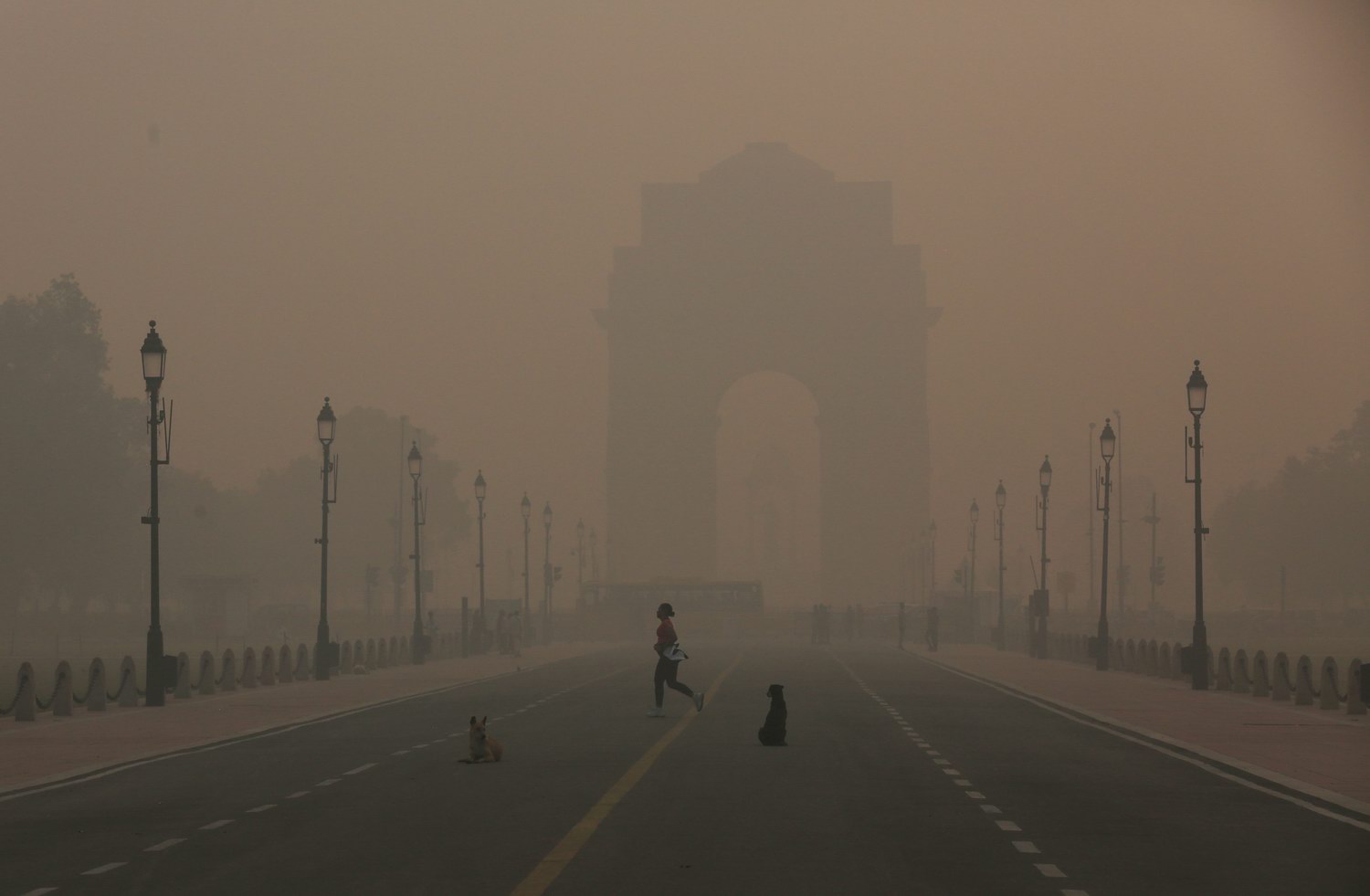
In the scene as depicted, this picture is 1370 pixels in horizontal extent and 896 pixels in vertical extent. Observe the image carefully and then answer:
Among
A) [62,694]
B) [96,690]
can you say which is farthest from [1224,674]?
[62,694]

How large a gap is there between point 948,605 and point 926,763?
89791 millimetres

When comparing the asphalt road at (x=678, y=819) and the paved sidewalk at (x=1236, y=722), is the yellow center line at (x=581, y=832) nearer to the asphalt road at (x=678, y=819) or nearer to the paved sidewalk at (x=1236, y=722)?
the asphalt road at (x=678, y=819)

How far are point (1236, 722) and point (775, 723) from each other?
30.6ft

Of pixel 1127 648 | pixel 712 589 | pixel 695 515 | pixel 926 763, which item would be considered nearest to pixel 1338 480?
pixel 712 589

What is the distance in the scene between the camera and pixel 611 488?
154625 mm

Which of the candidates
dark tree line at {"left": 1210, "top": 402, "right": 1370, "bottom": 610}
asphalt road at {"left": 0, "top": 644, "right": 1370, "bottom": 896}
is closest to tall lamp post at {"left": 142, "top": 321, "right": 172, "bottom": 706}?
asphalt road at {"left": 0, "top": 644, "right": 1370, "bottom": 896}

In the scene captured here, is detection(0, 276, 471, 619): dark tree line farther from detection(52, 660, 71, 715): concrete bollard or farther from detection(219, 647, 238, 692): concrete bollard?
detection(52, 660, 71, 715): concrete bollard

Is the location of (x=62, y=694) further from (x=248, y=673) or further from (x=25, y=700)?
(x=248, y=673)

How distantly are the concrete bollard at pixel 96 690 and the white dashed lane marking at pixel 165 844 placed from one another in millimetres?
21001

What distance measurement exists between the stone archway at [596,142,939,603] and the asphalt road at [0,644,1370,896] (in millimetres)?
125301

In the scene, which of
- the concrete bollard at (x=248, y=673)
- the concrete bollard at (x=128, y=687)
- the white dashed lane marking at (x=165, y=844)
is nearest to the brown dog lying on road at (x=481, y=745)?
the white dashed lane marking at (x=165, y=844)

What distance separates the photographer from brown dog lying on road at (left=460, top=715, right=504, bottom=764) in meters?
24.5

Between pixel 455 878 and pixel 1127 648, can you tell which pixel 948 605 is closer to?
pixel 1127 648

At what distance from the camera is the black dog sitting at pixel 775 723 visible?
90.2 ft
